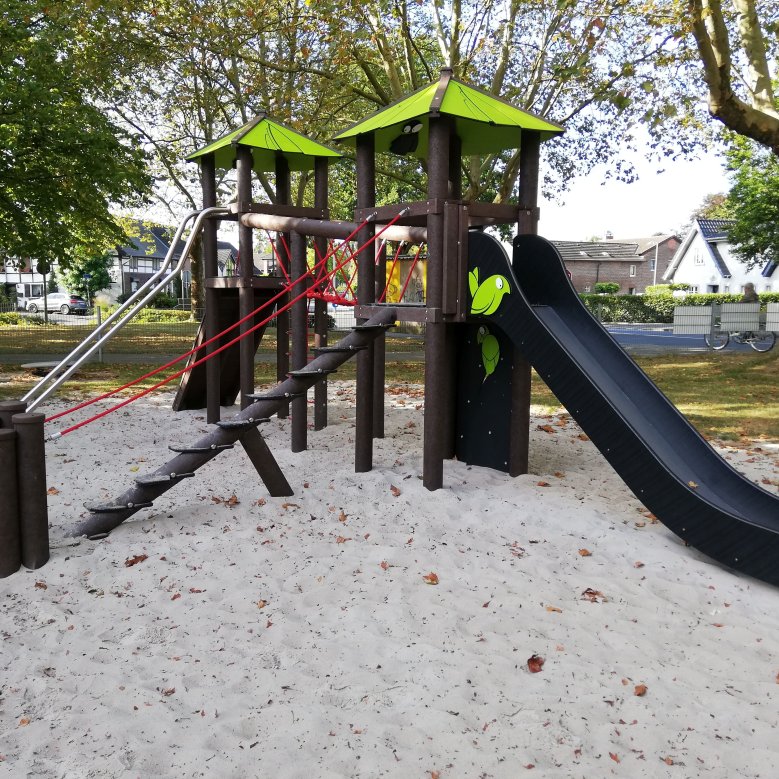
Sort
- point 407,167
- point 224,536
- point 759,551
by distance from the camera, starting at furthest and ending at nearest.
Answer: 1. point 407,167
2. point 224,536
3. point 759,551

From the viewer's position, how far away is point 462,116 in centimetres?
531

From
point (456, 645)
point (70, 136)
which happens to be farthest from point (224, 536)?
point (70, 136)

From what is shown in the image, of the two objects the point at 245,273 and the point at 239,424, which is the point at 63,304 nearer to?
the point at 245,273

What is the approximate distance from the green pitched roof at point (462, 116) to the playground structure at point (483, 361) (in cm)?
2

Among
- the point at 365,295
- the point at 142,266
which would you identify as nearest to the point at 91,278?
the point at 142,266

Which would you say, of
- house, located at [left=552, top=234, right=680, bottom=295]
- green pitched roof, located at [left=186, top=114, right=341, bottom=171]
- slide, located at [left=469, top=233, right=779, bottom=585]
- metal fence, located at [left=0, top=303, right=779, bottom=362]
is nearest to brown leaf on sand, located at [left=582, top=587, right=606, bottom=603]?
slide, located at [left=469, top=233, right=779, bottom=585]

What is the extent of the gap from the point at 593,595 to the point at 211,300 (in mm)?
6027

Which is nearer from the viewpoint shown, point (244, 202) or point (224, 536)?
point (224, 536)

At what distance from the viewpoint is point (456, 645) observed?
3.41 metres

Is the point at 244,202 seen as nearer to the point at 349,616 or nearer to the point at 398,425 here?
the point at 398,425

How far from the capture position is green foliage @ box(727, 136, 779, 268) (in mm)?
24484

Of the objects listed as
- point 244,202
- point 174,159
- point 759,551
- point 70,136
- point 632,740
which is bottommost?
point 632,740

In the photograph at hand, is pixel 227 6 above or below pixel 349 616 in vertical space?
above

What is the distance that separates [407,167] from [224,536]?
17.6 m
